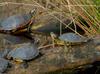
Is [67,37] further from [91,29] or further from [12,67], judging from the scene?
[12,67]

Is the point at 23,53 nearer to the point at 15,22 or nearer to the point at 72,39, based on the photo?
the point at 72,39

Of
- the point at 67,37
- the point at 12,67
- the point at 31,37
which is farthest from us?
the point at 31,37

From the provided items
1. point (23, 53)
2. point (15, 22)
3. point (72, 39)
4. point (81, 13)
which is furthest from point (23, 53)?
point (15, 22)

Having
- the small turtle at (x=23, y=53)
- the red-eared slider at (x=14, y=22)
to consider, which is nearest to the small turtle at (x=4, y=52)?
the small turtle at (x=23, y=53)

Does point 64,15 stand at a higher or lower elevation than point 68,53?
higher

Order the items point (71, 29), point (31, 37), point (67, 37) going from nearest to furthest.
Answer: point (67, 37)
point (71, 29)
point (31, 37)

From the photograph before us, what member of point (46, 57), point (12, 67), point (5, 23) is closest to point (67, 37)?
point (46, 57)

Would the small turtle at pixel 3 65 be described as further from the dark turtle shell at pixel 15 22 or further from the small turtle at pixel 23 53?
the dark turtle shell at pixel 15 22

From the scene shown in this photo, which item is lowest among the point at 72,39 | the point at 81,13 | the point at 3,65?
the point at 3,65
